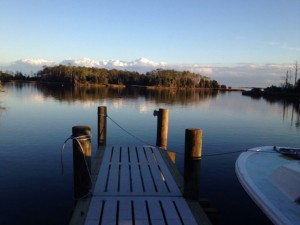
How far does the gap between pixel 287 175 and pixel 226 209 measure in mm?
2096

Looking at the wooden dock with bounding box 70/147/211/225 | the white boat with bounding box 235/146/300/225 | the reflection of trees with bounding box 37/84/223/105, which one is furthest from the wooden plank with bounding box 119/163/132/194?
the reflection of trees with bounding box 37/84/223/105

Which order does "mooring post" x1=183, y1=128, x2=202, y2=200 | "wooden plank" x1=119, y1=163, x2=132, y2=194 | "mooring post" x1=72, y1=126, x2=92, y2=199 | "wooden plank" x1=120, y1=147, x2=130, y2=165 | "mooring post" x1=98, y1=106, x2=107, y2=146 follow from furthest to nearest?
1. "mooring post" x1=98, y1=106, x2=107, y2=146
2. "wooden plank" x1=120, y1=147, x2=130, y2=165
3. "wooden plank" x1=119, y1=163, x2=132, y2=194
4. "mooring post" x1=183, y1=128, x2=202, y2=200
5. "mooring post" x1=72, y1=126, x2=92, y2=199

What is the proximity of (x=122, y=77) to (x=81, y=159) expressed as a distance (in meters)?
181

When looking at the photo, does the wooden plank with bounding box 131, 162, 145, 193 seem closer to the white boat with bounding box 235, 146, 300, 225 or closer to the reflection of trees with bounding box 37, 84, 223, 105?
the white boat with bounding box 235, 146, 300, 225

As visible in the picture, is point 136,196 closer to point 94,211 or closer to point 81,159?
point 94,211

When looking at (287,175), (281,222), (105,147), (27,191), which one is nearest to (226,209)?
(287,175)

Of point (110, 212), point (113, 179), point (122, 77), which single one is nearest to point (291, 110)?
point (113, 179)

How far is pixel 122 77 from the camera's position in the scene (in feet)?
609

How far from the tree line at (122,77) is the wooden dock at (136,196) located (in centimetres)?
15701

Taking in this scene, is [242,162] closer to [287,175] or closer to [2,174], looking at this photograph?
[287,175]

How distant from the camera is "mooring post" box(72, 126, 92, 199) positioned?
21.8ft

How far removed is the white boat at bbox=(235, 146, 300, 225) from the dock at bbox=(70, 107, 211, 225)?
6.88 ft

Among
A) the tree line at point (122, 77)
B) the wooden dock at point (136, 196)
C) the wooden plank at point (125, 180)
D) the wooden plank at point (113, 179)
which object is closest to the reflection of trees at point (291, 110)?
the wooden dock at point (136, 196)

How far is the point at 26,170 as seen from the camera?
38.4 ft
